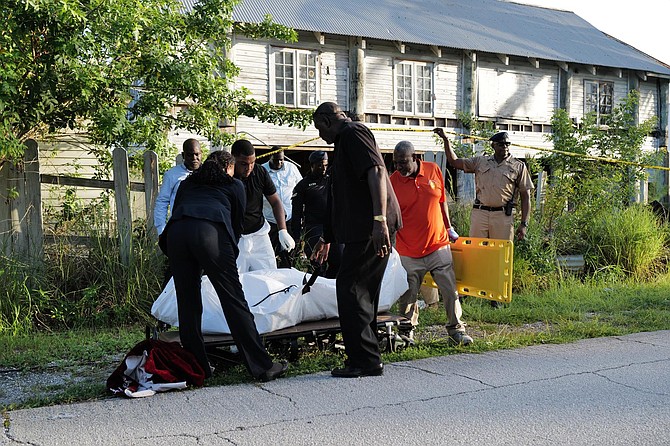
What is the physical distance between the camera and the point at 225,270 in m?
5.76

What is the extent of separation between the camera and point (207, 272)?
573cm

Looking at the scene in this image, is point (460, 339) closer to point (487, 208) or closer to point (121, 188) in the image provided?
point (487, 208)

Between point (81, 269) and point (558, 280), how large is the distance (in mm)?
6140

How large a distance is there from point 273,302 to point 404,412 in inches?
67.3

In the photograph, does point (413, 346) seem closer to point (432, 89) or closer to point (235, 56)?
point (235, 56)

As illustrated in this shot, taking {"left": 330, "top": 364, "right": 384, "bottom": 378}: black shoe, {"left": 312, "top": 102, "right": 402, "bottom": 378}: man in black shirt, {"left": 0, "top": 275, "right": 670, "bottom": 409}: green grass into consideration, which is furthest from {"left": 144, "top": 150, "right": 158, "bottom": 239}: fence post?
{"left": 330, "top": 364, "right": 384, "bottom": 378}: black shoe

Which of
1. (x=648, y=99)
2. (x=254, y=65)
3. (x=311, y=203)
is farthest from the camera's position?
(x=648, y=99)

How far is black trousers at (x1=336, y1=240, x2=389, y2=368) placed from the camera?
583 centimetres

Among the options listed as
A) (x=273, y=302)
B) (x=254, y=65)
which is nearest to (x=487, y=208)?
(x=273, y=302)

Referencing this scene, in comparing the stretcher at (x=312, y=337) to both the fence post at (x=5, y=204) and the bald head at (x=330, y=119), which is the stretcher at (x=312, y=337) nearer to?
the bald head at (x=330, y=119)

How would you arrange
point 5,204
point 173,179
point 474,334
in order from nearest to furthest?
1. point 474,334
2. point 173,179
3. point 5,204

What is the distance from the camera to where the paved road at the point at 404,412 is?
4395 millimetres

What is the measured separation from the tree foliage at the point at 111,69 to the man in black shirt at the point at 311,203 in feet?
5.95

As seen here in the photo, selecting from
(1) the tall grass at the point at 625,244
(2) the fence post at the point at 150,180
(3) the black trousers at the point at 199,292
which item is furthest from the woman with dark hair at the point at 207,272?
A: (1) the tall grass at the point at 625,244
